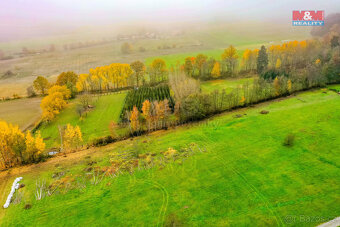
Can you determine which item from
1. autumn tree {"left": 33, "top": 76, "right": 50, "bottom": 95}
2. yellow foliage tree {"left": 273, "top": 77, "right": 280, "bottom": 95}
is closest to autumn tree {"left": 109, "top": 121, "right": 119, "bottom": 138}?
autumn tree {"left": 33, "top": 76, "right": 50, "bottom": 95}

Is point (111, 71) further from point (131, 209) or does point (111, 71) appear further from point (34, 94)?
point (131, 209)

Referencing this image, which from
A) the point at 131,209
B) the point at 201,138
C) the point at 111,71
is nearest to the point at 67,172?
the point at 131,209

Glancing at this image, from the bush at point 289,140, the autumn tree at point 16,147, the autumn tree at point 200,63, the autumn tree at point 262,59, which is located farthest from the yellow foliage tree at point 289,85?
the autumn tree at point 16,147

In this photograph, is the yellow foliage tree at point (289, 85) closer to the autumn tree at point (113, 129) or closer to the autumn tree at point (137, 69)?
the autumn tree at point (137, 69)

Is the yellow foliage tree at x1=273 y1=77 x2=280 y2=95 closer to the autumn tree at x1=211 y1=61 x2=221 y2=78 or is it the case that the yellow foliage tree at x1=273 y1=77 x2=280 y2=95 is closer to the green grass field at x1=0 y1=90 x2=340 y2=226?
the green grass field at x1=0 y1=90 x2=340 y2=226

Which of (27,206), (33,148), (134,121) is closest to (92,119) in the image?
(134,121)

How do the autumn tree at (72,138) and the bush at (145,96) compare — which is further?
the bush at (145,96)

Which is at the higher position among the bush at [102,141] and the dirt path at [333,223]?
the bush at [102,141]
